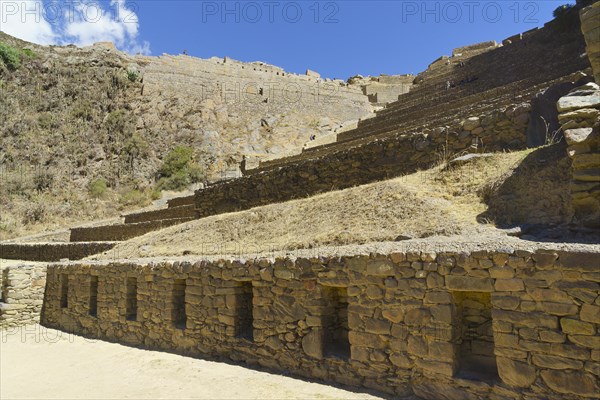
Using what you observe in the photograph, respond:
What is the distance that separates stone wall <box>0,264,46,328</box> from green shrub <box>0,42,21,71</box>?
31.9 m

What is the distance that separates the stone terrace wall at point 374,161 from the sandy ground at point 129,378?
5626mm

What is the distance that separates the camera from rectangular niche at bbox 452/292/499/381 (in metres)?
4.73

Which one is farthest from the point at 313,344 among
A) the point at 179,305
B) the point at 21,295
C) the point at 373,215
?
the point at 21,295

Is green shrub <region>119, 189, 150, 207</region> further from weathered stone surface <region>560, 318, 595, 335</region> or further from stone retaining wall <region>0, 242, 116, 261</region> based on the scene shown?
weathered stone surface <region>560, 318, 595, 335</region>

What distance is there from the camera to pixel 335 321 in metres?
5.97

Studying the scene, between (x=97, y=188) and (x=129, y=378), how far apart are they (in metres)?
25.4

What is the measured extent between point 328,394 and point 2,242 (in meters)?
24.4

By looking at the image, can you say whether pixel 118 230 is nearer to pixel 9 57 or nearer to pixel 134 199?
pixel 134 199

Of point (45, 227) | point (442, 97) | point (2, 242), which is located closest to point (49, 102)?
point (45, 227)

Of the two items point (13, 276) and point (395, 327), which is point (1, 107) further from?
point (395, 327)

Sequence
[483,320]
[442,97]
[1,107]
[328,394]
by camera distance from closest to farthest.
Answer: [483,320] → [328,394] → [442,97] → [1,107]

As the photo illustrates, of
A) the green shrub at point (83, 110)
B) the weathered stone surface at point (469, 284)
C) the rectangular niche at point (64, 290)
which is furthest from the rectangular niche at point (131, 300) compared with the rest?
the green shrub at point (83, 110)

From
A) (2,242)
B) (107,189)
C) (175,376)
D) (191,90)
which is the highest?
(191,90)

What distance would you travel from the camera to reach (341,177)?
10.6 meters
